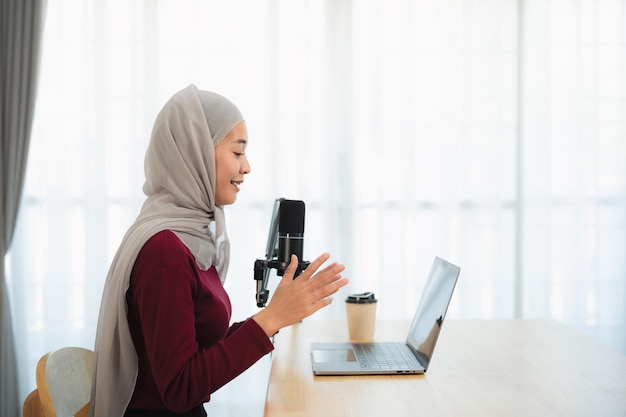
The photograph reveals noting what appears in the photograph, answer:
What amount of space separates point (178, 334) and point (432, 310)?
27.3 inches

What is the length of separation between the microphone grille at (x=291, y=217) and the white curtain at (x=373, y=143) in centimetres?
169

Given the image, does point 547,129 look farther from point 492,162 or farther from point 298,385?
point 298,385

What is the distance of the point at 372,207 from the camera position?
10.2 feet

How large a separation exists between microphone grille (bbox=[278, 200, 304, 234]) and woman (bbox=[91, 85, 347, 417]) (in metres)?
0.10

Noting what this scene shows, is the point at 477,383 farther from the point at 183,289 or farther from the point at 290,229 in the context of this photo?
the point at 183,289

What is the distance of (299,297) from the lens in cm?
128

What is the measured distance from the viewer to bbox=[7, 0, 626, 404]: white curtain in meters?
3.04

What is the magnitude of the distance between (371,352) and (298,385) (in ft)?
1.08

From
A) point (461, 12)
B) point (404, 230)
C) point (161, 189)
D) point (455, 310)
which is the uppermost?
point (461, 12)

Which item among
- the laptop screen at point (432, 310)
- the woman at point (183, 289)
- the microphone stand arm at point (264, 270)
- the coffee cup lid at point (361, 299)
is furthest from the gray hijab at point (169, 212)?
the laptop screen at point (432, 310)

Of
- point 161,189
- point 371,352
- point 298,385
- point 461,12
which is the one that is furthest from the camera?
point 461,12

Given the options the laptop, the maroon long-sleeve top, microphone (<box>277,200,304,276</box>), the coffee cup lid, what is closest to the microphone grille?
microphone (<box>277,200,304,276</box>)

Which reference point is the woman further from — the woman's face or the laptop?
the laptop

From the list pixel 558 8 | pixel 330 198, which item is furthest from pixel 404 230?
pixel 558 8
